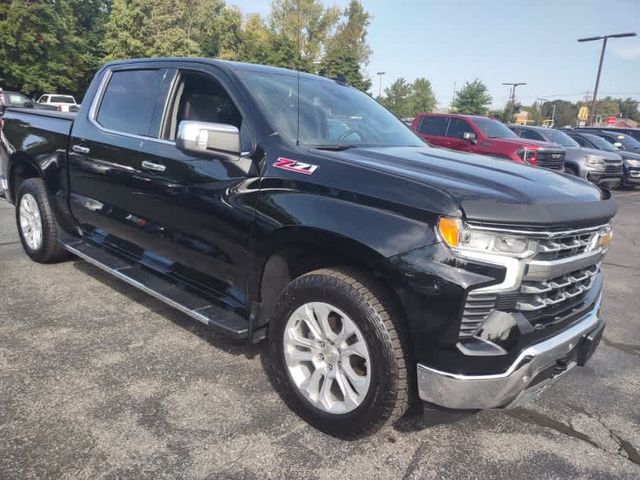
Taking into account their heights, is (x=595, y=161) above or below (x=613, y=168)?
above

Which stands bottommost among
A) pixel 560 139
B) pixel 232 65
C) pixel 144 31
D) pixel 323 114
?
pixel 560 139

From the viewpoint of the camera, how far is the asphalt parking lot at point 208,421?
2.30m

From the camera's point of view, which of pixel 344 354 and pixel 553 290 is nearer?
pixel 553 290

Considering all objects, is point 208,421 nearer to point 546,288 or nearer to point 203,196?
point 203,196

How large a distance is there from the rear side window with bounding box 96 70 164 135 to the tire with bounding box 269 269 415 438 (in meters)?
1.81

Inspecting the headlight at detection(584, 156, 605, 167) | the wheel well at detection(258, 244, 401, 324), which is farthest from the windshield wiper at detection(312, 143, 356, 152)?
the headlight at detection(584, 156, 605, 167)

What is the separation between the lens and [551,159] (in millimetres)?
11258

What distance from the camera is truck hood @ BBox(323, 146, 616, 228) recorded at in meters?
2.07

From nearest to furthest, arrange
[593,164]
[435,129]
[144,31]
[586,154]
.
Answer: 1. [435,129]
2. [593,164]
3. [586,154]
4. [144,31]

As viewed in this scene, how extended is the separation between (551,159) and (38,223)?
10228 millimetres

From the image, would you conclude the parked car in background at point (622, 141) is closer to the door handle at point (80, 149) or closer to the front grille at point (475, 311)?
the door handle at point (80, 149)

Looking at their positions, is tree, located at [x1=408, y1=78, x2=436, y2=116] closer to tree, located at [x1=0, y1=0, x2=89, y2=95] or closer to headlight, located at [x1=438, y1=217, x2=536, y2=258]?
tree, located at [x1=0, y1=0, x2=89, y2=95]

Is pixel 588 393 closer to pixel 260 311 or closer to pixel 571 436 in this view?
pixel 571 436

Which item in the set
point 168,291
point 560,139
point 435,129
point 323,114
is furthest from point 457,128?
point 168,291
